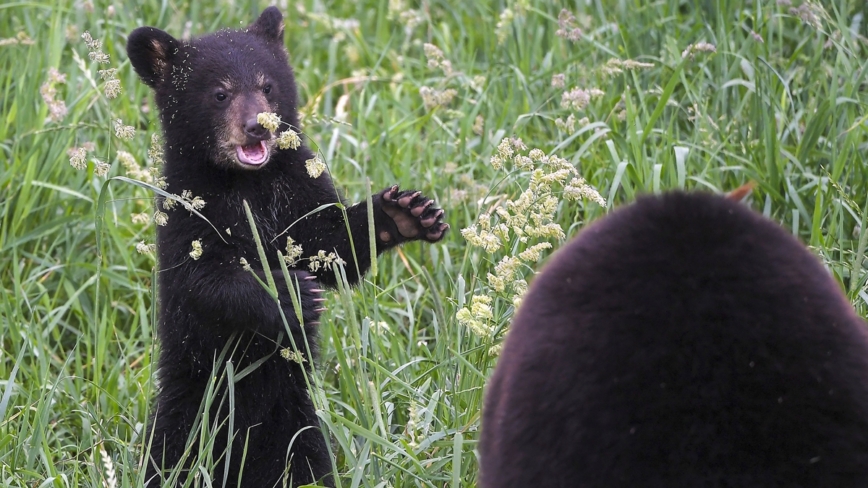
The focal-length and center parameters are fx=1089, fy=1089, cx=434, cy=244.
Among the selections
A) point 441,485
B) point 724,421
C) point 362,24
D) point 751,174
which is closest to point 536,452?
point 724,421

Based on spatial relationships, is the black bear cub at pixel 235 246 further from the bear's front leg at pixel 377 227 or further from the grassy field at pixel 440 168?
the grassy field at pixel 440 168

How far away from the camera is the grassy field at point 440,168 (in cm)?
331

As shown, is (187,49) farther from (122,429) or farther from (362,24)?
(362,24)

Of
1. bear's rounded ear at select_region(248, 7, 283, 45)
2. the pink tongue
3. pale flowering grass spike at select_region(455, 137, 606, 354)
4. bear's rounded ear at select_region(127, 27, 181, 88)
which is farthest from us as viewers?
bear's rounded ear at select_region(248, 7, 283, 45)

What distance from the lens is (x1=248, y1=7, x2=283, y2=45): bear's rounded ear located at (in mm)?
4008

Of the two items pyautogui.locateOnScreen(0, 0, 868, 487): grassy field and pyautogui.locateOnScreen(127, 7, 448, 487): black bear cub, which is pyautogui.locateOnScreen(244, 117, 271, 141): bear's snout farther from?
pyautogui.locateOnScreen(0, 0, 868, 487): grassy field

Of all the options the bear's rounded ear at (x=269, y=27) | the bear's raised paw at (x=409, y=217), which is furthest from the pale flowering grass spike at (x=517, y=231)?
the bear's rounded ear at (x=269, y=27)

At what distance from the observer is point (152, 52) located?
12.2ft

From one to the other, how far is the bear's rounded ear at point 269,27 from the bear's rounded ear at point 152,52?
372 mm

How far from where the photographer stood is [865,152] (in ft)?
14.7

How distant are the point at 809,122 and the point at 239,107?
235cm

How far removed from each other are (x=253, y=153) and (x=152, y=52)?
577 mm

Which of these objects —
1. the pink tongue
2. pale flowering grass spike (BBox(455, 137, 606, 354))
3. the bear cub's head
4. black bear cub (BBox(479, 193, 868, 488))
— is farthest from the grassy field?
black bear cub (BBox(479, 193, 868, 488))

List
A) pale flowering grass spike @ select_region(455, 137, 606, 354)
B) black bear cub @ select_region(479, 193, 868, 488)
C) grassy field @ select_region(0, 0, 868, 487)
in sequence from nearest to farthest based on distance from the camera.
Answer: black bear cub @ select_region(479, 193, 868, 488) → pale flowering grass spike @ select_region(455, 137, 606, 354) → grassy field @ select_region(0, 0, 868, 487)
